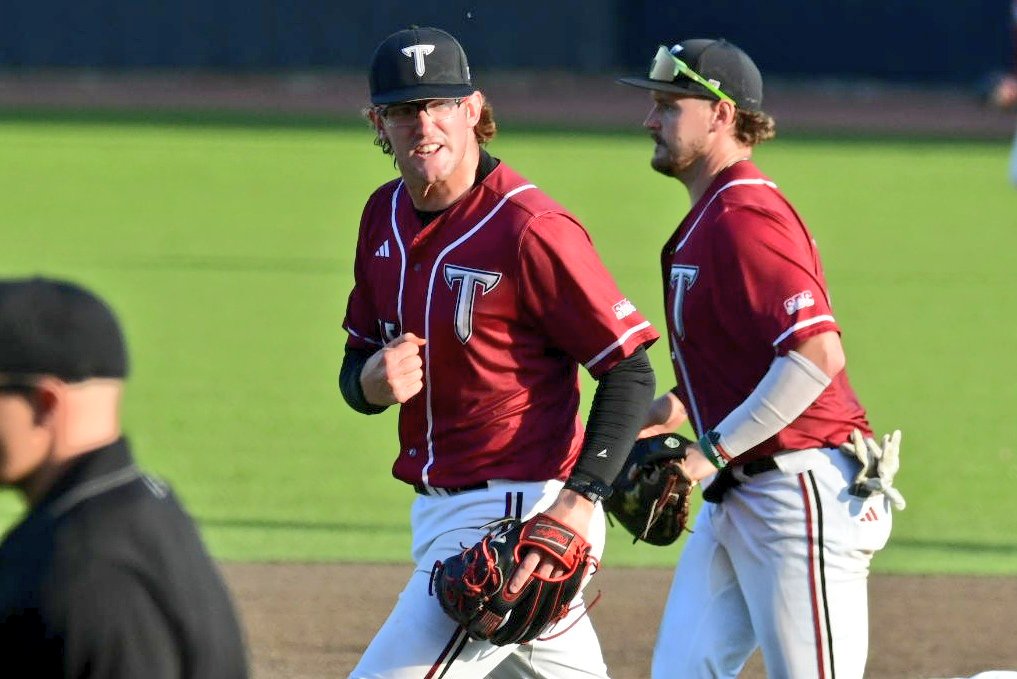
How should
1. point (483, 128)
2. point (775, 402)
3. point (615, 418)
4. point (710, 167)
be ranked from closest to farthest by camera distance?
point (615, 418) < point (775, 402) < point (483, 128) < point (710, 167)

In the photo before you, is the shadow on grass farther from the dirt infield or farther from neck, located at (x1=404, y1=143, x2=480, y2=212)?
neck, located at (x1=404, y1=143, x2=480, y2=212)

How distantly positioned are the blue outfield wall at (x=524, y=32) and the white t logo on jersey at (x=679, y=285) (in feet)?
91.1

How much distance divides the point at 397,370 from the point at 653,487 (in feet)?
2.87

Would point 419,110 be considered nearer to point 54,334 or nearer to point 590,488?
point 590,488

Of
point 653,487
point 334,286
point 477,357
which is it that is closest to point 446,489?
point 477,357

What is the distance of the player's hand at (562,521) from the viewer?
383cm

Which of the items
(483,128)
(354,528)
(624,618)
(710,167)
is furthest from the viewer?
(354,528)

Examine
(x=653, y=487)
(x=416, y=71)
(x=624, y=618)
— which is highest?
(x=416, y=71)

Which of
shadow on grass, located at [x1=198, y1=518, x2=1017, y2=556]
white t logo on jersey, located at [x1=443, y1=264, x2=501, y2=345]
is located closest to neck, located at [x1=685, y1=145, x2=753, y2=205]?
white t logo on jersey, located at [x1=443, y1=264, x2=501, y2=345]

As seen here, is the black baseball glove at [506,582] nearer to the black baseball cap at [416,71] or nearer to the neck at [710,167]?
the black baseball cap at [416,71]

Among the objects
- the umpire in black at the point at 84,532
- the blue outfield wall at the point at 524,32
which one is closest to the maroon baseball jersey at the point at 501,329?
the umpire in black at the point at 84,532

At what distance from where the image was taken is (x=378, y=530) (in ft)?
26.5

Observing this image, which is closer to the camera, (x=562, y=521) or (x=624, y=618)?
(x=562, y=521)

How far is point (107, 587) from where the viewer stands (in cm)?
243
